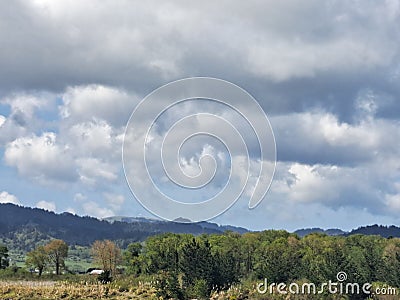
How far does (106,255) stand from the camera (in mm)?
108750

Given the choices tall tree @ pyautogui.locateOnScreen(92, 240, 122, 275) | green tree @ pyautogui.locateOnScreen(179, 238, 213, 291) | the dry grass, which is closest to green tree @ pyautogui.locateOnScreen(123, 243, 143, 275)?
tall tree @ pyautogui.locateOnScreen(92, 240, 122, 275)

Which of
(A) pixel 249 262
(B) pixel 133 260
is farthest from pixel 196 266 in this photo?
(B) pixel 133 260

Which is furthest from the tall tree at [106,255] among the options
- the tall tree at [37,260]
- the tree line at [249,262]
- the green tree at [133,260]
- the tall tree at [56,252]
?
the tall tree at [37,260]

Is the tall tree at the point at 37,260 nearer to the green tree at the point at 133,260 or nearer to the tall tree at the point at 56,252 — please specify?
the tall tree at the point at 56,252
